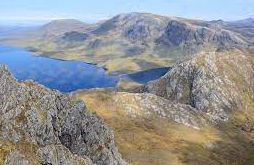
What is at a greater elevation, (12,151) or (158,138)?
(12,151)

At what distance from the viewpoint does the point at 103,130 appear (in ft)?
460

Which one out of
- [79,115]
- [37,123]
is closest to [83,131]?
[79,115]

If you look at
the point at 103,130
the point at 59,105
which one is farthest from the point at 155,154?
the point at 59,105

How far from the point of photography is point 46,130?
113 meters

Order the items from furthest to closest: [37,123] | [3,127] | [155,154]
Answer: [155,154]
[37,123]
[3,127]

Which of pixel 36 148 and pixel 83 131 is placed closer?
pixel 36 148

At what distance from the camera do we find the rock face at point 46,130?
101m

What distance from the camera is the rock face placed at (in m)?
101

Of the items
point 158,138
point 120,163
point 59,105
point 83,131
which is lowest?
point 158,138

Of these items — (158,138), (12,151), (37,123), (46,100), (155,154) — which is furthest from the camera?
(158,138)

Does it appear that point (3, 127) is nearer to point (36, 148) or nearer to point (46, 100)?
point (36, 148)

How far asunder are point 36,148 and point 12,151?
950cm

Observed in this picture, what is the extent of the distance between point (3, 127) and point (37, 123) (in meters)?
11.3

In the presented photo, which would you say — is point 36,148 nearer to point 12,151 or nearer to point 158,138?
point 12,151
